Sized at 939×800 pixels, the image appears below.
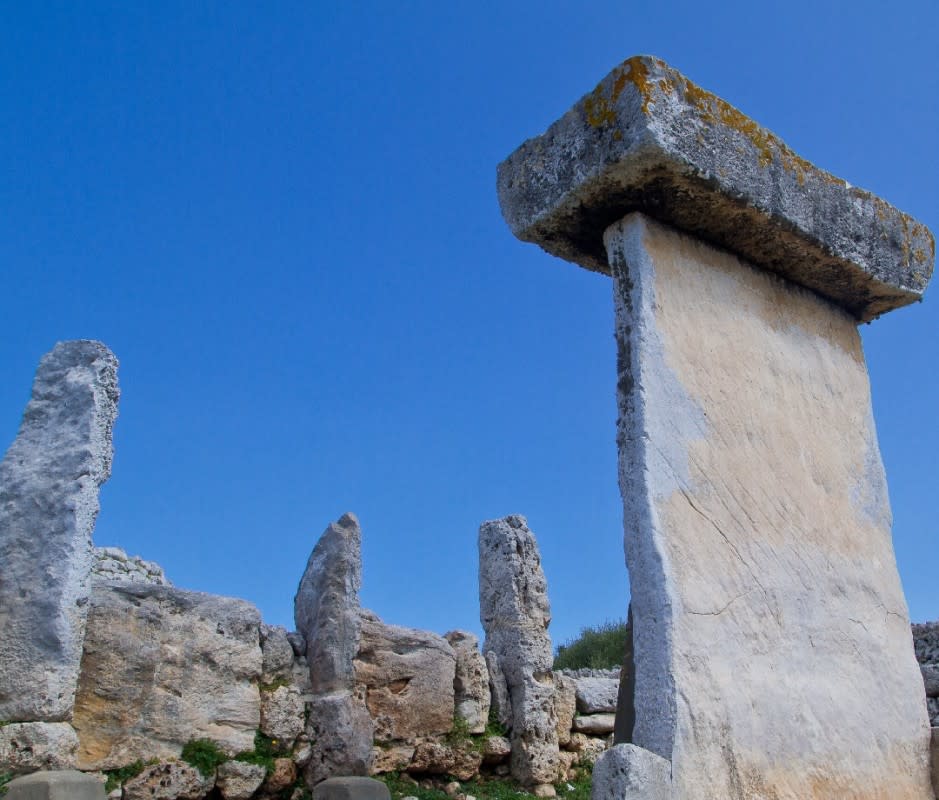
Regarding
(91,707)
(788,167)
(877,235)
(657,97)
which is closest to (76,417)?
(91,707)

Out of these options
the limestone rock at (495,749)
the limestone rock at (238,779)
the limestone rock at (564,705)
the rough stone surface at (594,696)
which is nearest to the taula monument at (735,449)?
the limestone rock at (238,779)

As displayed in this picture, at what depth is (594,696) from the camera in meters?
9.73

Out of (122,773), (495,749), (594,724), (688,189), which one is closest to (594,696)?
(594,724)

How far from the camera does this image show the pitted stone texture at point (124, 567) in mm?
9305

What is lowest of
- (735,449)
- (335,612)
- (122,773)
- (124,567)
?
(122,773)

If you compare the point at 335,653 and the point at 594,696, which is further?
the point at 594,696

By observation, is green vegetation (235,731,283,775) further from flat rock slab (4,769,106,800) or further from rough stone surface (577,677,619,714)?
rough stone surface (577,677,619,714)

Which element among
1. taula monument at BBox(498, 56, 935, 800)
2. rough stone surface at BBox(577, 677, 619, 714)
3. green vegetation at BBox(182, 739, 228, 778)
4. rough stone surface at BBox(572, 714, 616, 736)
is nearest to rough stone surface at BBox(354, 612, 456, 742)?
green vegetation at BBox(182, 739, 228, 778)

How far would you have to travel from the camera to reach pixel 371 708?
7.62 m

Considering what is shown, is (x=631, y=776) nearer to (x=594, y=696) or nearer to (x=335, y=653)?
(x=335, y=653)

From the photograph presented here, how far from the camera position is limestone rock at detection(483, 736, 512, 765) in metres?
8.48

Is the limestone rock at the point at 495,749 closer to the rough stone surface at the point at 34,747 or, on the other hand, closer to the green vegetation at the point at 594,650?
the rough stone surface at the point at 34,747

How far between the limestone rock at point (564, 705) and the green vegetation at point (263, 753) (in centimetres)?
314

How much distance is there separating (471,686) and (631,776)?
17.4 feet
